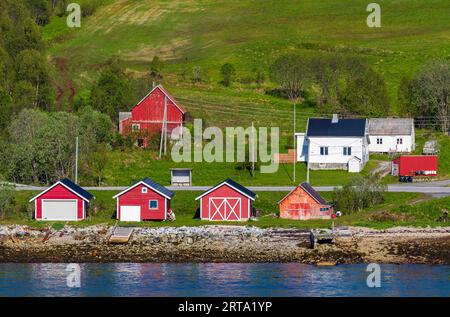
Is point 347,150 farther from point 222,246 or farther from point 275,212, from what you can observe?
point 222,246

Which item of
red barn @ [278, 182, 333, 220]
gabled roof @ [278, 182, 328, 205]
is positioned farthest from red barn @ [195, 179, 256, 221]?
gabled roof @ [278, 182, 328, 205]

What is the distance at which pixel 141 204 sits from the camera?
70875 mm

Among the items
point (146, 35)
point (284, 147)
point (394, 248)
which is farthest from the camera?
point (146, 35)

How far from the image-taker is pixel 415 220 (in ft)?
228

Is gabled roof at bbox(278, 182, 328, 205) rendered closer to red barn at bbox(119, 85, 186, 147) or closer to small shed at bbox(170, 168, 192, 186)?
small shed at bbox(170, 168, 192, 186)

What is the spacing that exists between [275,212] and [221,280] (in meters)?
15.9

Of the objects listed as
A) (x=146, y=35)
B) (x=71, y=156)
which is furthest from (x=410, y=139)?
(x=146, y=35)

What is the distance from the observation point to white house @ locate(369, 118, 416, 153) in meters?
93.2

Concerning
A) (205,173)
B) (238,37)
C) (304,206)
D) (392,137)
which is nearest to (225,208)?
(304,206)

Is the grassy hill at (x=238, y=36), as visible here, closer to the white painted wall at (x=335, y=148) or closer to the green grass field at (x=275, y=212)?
the white painted wall at (x=335, y=148)

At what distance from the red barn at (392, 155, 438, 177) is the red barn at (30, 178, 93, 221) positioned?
2350cm

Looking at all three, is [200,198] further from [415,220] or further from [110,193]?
[415,220]

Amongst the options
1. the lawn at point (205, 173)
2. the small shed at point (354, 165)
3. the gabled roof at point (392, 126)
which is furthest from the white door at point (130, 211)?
the gabled roof at point (392, 126)

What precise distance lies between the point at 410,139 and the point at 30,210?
110 ft
